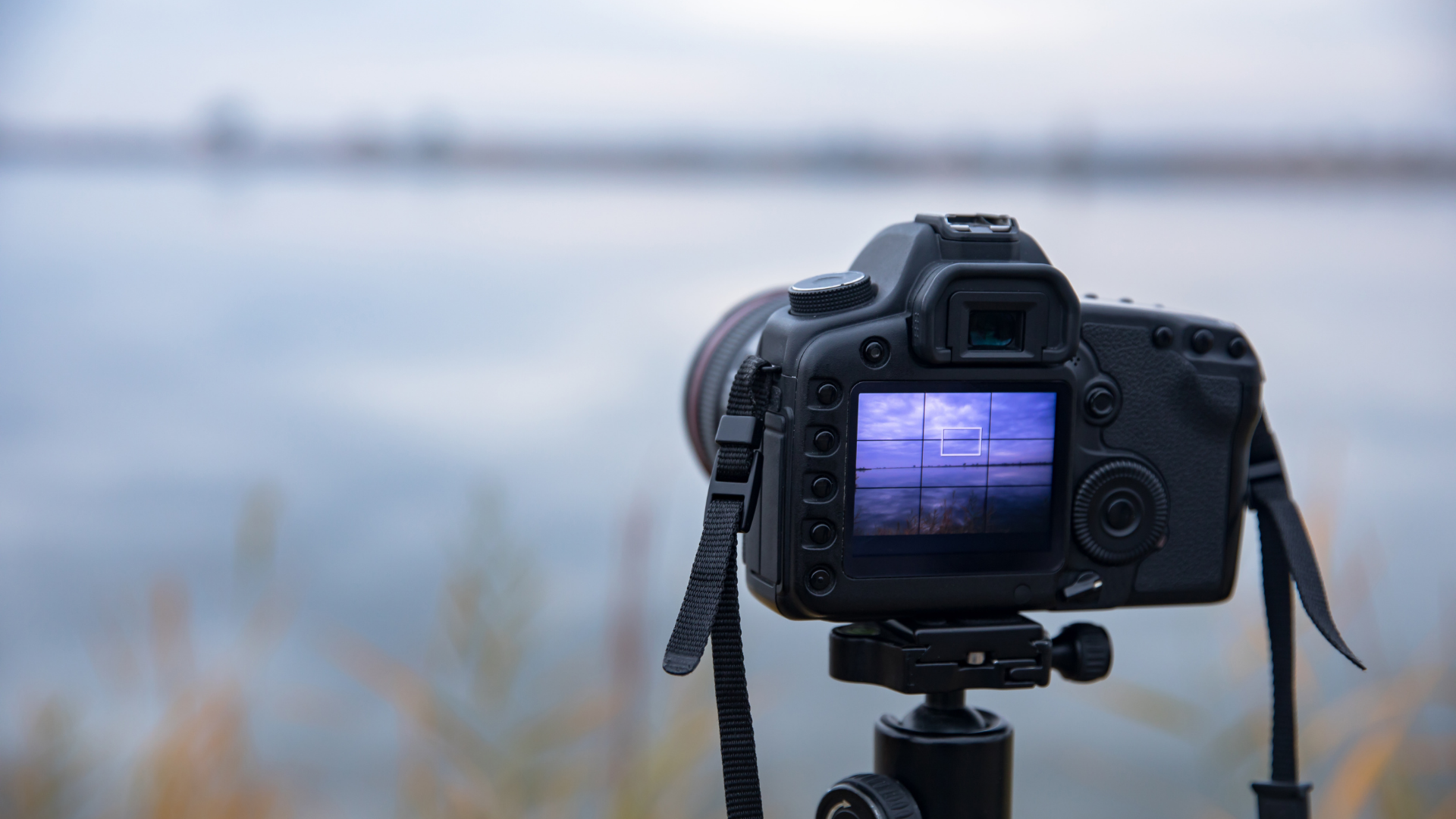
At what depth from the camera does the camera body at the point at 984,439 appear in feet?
2.14

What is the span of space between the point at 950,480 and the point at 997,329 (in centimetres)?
10

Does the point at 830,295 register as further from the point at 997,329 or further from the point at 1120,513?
the point at 1120,513

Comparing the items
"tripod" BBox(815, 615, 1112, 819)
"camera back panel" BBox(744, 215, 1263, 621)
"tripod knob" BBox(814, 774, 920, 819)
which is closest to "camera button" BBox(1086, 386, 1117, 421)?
"camera back panel" BBox(744, 215, 1263, 621)

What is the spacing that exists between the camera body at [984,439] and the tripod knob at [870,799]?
0.11 metres

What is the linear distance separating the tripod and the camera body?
0.07ft

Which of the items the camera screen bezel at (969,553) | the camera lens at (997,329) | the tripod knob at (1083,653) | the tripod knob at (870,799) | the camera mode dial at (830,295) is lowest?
the tripod knob at (870,799)

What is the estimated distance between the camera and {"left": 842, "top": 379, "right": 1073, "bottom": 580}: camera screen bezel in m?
0.66

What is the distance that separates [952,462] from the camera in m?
0.67

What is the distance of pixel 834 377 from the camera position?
2.11ft

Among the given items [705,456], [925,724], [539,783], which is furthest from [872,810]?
[539,783]

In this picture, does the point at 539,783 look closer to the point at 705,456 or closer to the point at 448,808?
the point at 448,808

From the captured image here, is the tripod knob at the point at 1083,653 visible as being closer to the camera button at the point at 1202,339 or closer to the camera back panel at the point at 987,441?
the camera back panel at the point at 987,441

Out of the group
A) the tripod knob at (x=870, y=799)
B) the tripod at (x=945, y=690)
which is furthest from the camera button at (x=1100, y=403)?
the tripod knob at (x=870, y=799)

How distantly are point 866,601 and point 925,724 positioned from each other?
4.7 inches
